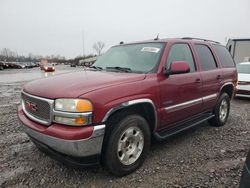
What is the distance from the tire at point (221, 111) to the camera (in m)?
4.51

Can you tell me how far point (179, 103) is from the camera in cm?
329

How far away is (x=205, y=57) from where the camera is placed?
4113 millimetres

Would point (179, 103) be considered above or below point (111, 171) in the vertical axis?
above

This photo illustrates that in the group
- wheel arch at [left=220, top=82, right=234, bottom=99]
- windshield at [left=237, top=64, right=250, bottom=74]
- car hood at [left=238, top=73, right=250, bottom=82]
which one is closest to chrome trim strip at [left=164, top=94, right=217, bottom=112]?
wheel arch at [left=220, top=82, right=234, bottom=99]

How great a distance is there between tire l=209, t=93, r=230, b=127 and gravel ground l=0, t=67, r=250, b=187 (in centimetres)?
43

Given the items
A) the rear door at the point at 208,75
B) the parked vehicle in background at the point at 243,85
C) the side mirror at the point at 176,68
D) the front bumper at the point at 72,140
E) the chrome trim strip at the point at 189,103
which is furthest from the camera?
the parked vehicle in background at the point at 243,85

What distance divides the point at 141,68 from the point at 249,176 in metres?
1.92

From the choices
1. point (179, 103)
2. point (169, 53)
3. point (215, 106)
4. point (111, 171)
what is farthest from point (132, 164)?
point (215, 106)

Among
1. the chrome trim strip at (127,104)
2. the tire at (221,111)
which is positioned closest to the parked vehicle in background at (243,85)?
the tire at (221,111)

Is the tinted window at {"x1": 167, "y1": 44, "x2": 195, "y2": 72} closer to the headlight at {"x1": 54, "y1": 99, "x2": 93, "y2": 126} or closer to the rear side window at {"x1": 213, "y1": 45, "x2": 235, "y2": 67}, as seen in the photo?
the rear side window at {"x1": 213, "y1": 45, "x2": 235, "y2": 67}

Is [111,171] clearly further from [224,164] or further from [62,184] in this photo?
[224,164]

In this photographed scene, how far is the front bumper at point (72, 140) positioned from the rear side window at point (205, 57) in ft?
8.62

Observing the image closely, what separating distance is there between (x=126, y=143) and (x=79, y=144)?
736 millimetres

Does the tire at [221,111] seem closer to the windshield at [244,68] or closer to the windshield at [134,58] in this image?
the windshield at [134,58]
